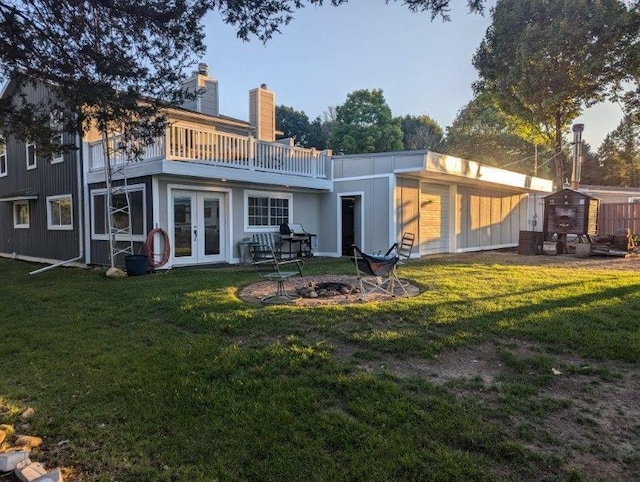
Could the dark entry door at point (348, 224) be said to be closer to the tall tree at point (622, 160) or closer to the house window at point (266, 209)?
the house window at point (266, 209)

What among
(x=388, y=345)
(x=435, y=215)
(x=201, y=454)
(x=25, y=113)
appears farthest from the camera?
(x=435, y=215)

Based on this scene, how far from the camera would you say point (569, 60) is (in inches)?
632

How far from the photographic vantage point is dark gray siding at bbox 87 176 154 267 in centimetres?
1020

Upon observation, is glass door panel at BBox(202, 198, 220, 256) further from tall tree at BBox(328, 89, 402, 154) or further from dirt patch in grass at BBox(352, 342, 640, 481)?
tall tree at BBox(328, 89, 402, 154)

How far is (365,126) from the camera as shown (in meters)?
36.0

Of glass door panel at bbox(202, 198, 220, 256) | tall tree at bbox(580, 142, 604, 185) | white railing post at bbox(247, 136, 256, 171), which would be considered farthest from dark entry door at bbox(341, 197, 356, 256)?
tall tree at bbox(580, 142, 604, 185)

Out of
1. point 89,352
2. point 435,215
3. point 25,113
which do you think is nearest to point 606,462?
point 89,352

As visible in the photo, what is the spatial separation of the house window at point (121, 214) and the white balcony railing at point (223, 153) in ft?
2.82

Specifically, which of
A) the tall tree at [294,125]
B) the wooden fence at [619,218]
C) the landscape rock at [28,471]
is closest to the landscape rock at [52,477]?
the landscape rock at [28,471]

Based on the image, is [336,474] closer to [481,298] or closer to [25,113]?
[481,298]

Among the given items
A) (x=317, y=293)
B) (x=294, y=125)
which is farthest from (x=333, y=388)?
(x=294, y=125)

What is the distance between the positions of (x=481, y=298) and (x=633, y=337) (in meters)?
2.02

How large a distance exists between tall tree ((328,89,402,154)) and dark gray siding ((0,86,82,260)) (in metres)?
23.8

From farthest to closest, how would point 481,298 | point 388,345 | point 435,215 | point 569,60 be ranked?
point 569,60 < point 435,215 < point 481,298 < point 388,345
